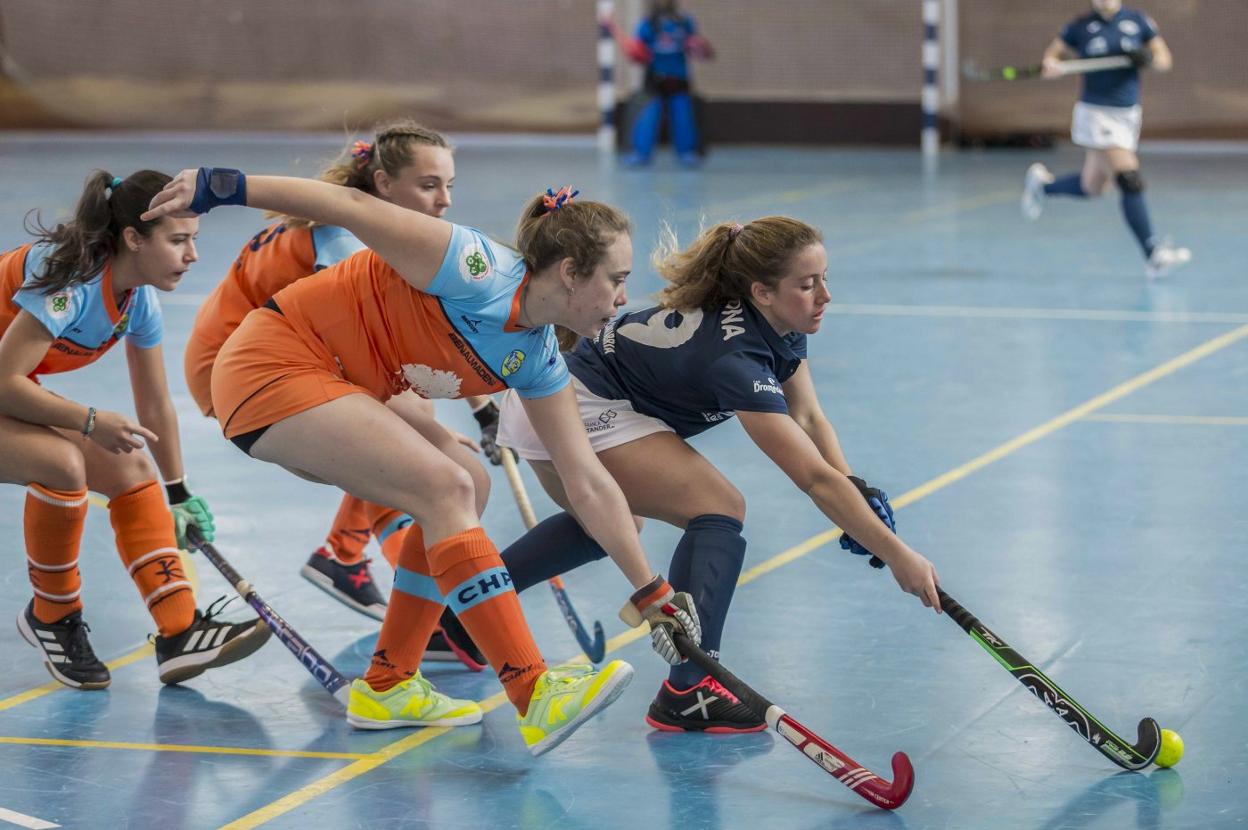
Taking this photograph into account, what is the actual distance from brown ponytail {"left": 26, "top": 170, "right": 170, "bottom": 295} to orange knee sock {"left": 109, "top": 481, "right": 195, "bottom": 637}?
1.76 ft

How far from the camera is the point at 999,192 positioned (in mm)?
13914

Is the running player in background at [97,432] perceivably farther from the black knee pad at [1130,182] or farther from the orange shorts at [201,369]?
the black knee pad at [1130,182]

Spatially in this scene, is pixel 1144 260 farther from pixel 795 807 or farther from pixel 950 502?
pixel 795 807

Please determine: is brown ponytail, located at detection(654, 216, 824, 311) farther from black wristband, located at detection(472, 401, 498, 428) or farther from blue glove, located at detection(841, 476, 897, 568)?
black wristband, located at detection(472, 401, 498, 428)

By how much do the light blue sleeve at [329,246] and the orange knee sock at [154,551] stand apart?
27.2 inches

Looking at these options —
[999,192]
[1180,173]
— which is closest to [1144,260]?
[999,192]

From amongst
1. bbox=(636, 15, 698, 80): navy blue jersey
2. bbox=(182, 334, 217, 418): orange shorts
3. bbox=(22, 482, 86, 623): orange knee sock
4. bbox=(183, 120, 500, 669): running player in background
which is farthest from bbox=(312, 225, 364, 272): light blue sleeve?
bbox=(636, 15, 698, 80): navy blue jersey

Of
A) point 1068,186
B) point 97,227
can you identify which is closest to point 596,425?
point 97,227

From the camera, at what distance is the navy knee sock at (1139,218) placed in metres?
9.78

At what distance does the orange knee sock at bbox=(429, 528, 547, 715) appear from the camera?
11.4 feet

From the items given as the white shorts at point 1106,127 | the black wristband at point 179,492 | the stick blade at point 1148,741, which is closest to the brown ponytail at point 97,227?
the black wristband at point 179,492

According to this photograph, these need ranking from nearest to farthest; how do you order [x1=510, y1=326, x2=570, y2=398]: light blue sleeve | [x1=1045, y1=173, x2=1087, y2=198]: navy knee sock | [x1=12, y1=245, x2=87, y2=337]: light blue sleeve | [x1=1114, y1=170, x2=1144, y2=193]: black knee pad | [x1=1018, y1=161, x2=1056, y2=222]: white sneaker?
[x1=510, y1=326, x2=570, y2=398]: light blue sleeve → [x1=12, y1=245, x2=87, y2=337]: light blue sleeve → [x1=1114, y1=170, x2=1144, y2=193]: black knee pad → [x1=1045, y1=173, x2=1087, y2=198]: navy knee sock → [x1=1018, y1=161, x2=1056, y2=222]: white sneaker

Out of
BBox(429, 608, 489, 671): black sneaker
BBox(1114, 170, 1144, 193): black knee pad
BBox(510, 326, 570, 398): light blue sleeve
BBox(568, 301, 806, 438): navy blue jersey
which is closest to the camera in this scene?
BBox(510, 326, 570, 398): light blue sleeve

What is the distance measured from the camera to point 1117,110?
10.1 metres
